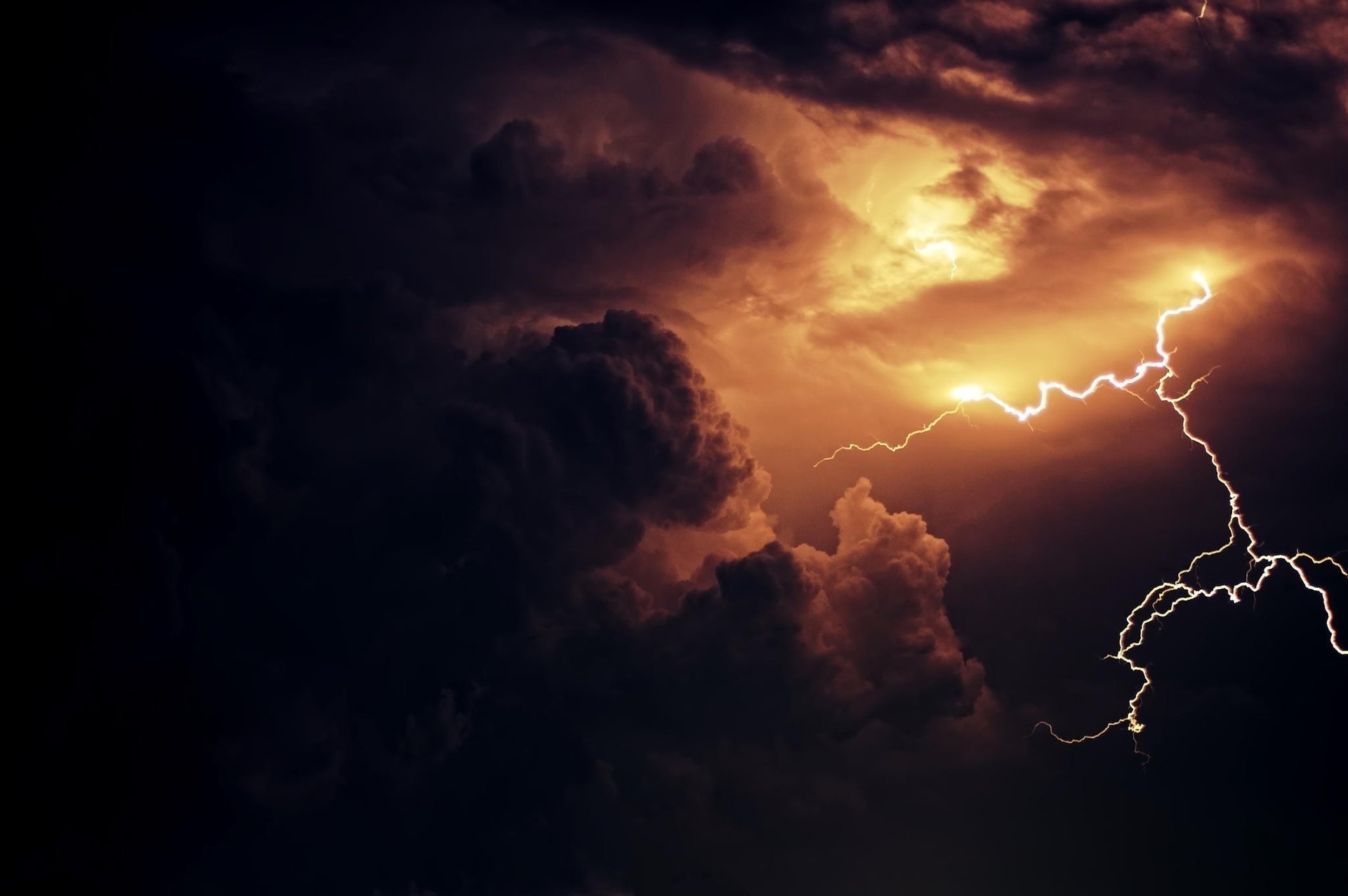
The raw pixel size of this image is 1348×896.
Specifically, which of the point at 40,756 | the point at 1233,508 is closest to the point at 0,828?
the point at 40,756

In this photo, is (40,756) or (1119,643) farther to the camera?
(40,756)

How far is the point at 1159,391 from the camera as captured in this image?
176 feet

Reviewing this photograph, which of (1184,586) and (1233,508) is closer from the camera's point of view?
(1233,508)

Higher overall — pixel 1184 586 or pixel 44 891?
pixel 1184 586

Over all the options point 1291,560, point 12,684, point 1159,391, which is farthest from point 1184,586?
point 12,684

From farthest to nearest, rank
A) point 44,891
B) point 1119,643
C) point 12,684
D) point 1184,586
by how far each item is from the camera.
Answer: point 44,891 < point 12,684 < point 1119,643 < point 1184,586

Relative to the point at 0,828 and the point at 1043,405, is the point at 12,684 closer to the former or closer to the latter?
the point at 0,828

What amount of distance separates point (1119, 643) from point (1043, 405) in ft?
45.6

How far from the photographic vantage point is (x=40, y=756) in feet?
373

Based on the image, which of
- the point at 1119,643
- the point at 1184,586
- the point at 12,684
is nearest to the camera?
the point at 1184,586

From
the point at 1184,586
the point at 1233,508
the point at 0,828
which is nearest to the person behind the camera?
the point at 1233,508

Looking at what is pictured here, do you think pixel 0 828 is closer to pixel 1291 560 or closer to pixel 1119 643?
pixel 1119 643

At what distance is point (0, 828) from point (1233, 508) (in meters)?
119

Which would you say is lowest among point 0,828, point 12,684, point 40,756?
point 0,828
